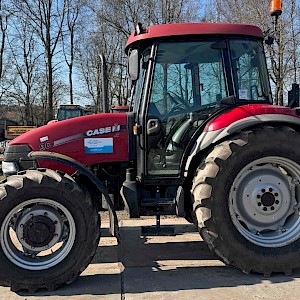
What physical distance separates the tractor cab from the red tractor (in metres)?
0.01

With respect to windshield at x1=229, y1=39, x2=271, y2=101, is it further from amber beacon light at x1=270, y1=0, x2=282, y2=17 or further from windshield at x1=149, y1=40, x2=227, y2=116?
amber beacon light at x1=270, y1=0, x2=282, y2=17

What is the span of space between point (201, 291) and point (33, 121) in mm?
33053

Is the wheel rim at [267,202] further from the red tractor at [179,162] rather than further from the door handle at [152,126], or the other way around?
the door handle at [152,126]

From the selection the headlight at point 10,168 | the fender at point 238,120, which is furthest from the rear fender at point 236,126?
the headlight at point 10,168

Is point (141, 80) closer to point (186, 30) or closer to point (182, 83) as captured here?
point (182, 83)

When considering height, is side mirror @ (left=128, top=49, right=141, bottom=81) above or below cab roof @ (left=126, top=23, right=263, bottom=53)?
below

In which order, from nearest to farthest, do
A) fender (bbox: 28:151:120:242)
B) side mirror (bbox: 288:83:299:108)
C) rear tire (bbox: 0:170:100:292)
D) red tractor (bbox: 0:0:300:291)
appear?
1. rear tire (bbox: 0:170:100:292)
2. red tractor (bbox: 0:0:300:291)
3. fender (bbox: 28:151:120:242)
4. side mirror (bbox: 288:83:299:108)

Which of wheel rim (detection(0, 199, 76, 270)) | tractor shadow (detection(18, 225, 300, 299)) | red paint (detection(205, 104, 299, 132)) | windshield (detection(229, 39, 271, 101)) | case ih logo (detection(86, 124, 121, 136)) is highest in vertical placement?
windshield (detection(229, 39, 271, 101))

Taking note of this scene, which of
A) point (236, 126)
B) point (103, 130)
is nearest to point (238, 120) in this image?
point (236, 126)

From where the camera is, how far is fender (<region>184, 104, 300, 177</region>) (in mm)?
4129

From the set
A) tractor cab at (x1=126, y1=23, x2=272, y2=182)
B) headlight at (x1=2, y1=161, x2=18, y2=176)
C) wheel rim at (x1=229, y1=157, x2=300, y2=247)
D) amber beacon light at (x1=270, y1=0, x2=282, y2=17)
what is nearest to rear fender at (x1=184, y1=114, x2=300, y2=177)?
tractor cab at (x1=126, y1=23, x2=272, y2=182)

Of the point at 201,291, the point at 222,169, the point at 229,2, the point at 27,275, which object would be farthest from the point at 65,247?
the point at 229,2

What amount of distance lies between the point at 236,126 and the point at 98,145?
146 cm

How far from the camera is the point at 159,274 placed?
4258mm
